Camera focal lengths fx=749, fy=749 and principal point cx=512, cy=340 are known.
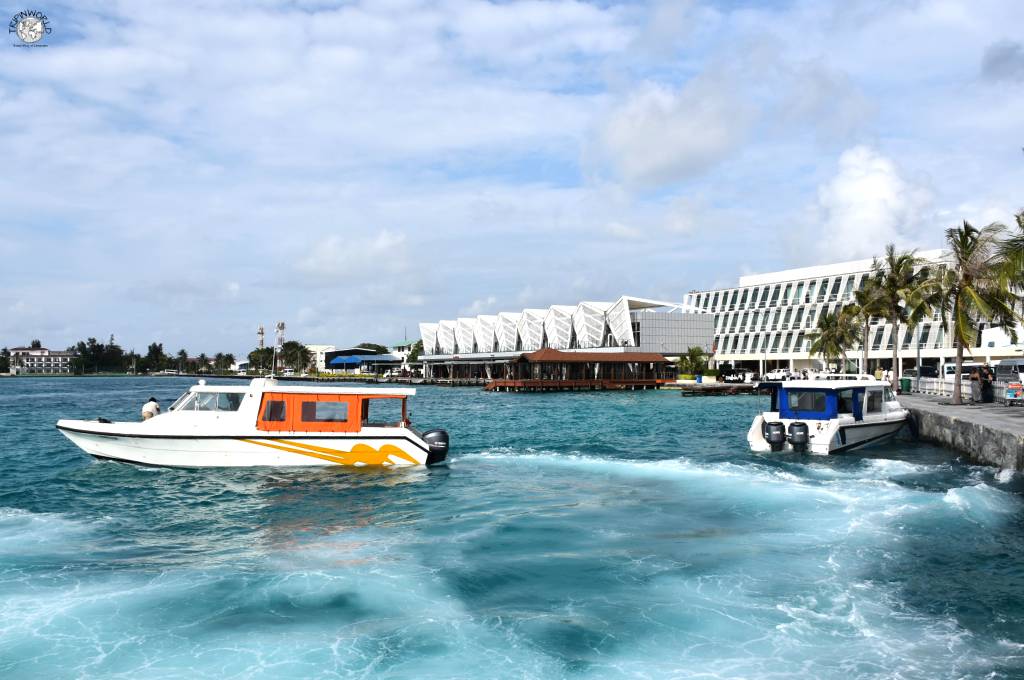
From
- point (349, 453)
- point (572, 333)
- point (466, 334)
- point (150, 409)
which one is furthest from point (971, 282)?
point (466, 334)

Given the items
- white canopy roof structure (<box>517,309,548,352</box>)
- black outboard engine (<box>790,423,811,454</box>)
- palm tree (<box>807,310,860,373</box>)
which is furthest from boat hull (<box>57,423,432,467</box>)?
white canopy roof structure (<box>517,309,548,352</box>)

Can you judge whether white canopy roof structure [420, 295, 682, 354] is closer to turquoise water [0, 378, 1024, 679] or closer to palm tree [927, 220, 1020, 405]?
palm tree [927, 220, 1020, 405]

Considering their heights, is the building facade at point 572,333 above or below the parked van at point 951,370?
above

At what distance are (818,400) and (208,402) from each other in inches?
878

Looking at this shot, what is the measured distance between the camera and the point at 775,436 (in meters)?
28.5

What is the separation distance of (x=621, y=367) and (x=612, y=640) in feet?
333

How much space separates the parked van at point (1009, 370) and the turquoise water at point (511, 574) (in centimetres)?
2720

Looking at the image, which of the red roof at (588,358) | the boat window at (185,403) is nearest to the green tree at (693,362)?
the red roof at (588,358)

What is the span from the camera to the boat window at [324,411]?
2430 cm

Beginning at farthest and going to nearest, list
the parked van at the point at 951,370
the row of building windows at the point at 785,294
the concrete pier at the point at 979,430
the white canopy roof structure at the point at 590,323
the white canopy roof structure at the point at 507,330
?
1. the white canopy roof structure at the point at 507,330
2. the white canopy roof structure at the point at 590,323
3. the row of building windows at the point at 785,294
4. the parked van at the point at 951,370
5. the concrete pier at the point at 979,430

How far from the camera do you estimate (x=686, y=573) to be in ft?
41.6

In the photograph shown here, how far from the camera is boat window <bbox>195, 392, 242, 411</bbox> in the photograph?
24.2 metres

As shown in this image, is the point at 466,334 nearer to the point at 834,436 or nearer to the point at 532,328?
the point at 532,328

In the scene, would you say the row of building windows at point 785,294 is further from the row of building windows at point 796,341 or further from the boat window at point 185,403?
the boat window at point 185,403
